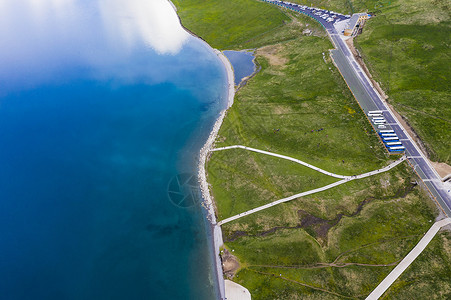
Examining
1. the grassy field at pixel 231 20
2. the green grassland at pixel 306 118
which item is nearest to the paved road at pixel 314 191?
the green grassland at pixel 306 118

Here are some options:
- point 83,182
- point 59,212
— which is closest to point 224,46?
point 83,182

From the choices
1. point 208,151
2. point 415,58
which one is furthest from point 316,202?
point 415,58

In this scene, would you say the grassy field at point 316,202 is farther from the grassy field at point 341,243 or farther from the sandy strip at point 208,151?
the sandy strip at point 208,151

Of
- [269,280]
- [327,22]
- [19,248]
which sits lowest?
[19,248]

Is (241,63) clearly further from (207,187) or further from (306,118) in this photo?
(207,187)

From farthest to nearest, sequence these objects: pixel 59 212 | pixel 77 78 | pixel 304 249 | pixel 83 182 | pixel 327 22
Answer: pixel 327 22
pixel 77 78
pixel 83 182
pixel 59 212
pixel 304 249

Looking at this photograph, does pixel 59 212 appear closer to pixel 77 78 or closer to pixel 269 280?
pixel 269 280
